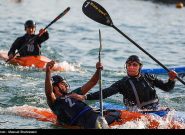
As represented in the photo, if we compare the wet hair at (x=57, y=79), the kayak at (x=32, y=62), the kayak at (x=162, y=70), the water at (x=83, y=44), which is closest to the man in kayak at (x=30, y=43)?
the kayak at (x=32, y=62)

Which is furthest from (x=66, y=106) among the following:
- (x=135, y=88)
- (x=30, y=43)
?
(x=30, y=43)

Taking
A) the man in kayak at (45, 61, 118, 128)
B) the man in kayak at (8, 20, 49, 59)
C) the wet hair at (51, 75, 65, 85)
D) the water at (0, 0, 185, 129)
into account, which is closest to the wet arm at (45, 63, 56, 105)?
the man in kayak at (45, 61, 118, 128)

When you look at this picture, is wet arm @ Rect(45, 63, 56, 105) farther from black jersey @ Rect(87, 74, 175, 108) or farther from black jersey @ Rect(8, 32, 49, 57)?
black jersey @ Rect(8, 32, 49, 57)

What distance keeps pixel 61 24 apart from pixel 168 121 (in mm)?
18401

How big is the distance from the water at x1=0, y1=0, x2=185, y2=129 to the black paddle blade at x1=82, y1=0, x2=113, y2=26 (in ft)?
7.01

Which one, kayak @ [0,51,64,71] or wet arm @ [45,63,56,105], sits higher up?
kayak @ [0,51,64,71]

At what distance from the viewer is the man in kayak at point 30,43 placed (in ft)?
42.9

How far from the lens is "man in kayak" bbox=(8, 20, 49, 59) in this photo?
1308 cm

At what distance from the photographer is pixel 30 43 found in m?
13.3

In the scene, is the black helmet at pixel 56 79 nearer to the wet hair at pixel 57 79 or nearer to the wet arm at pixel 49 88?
the wet hair at pixel 57 79

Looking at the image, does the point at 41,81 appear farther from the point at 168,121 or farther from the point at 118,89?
the point at 168,121

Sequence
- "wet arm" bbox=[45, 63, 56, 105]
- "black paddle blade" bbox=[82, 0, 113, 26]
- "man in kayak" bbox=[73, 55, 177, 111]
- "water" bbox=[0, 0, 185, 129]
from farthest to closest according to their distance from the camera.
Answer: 1. "water" bbox=[0, 0, 185, 129]
2. "black paddle blade" bbox=[82, 0, 113, 26]
3. "man in kayak" bbox=[73, 55, 177, 111]
4. "wet arm" bbox=[45, 63, 56, 105]

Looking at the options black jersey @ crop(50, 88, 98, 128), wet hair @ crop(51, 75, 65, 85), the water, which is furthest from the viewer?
the water

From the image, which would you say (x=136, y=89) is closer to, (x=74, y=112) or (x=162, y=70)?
(x=74, y=112)
